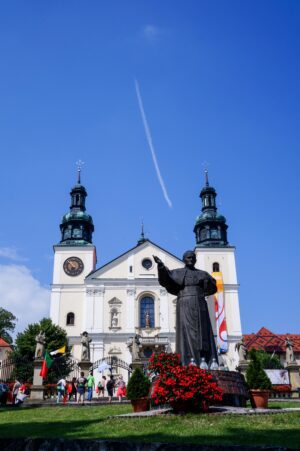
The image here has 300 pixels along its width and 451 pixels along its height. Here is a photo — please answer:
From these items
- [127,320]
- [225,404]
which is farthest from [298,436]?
[127,320]

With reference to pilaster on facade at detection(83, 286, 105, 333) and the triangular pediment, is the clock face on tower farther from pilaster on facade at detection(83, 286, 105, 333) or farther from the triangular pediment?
pilaster on facade at detection(83, 286, 105, 333)

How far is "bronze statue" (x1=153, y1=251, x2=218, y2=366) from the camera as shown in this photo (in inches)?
412

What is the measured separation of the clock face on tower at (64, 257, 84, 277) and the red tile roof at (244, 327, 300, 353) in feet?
87.9

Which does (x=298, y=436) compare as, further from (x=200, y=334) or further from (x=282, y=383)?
(x=282, y=383)

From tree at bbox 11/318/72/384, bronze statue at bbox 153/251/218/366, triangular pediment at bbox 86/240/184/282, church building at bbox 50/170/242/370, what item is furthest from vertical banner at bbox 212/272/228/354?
bronze statue at bbox 153/251/218/366

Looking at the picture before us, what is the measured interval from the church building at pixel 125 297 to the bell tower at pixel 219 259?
0.33ft

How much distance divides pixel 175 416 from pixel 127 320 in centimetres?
3850

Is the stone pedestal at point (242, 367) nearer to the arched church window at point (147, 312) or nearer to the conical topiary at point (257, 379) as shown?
the conical topiary at point (257, 379)

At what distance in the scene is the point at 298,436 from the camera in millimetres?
6246

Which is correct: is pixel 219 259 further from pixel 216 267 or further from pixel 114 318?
pixel 114 318

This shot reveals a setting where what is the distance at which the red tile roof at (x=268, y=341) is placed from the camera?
2416 inches

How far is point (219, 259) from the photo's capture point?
50.5 m

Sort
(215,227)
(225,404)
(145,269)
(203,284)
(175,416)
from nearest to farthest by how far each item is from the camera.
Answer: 1. (175,416)
2. (225,404)
3. (203,284)
4. (145,269)
5. (215,227)

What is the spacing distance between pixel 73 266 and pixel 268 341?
3179cm
